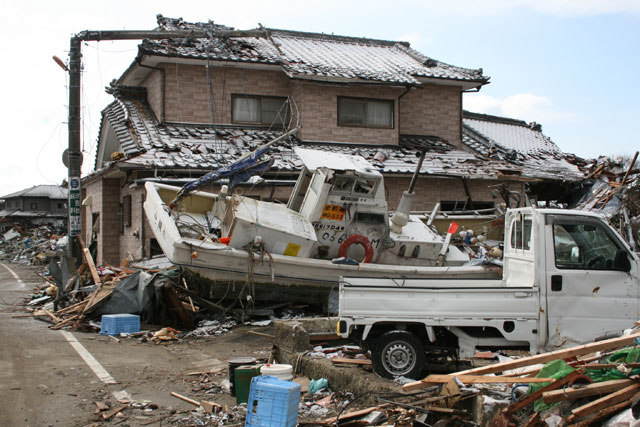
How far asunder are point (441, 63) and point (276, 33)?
6.05m

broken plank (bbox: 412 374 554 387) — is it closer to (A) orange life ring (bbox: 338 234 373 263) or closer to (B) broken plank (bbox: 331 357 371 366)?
(B) broken plank (bbox: 331 357 371 366)

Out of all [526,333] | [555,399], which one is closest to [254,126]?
[526,333]

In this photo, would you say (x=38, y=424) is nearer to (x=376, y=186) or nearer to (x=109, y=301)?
(x=109, y=301)

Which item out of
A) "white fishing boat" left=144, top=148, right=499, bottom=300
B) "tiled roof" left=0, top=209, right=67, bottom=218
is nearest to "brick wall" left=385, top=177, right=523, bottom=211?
"white fishing boat" left=144, top=148, right=499, bottom=300

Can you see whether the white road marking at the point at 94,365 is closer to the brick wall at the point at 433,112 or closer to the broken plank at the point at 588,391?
the broken plank at the point at 588,391

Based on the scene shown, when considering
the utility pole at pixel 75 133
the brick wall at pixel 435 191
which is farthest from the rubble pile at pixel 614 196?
the utility pole at pixel 75 133

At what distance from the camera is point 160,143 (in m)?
16.1

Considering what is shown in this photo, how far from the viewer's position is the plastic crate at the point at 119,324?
10.6 meters

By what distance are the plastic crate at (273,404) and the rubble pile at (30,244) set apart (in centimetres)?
2491

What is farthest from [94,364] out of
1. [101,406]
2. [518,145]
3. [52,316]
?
[518,145]

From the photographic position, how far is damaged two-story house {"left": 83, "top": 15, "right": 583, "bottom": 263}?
16.8 metres

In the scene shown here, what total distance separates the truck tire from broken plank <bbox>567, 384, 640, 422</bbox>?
239 centimetres

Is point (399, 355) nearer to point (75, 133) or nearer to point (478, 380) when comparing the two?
point (478, 380)

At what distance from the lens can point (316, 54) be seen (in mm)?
20766
